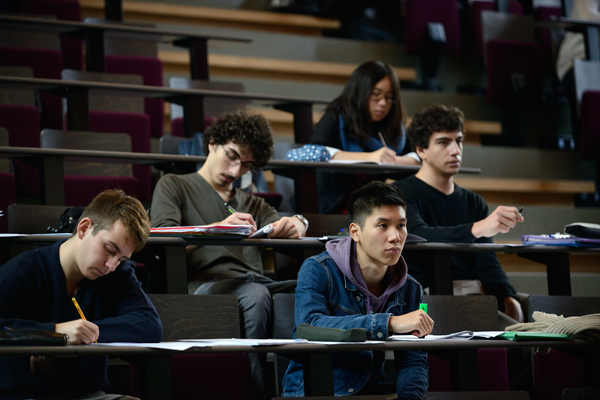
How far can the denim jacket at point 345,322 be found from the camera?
1.53m

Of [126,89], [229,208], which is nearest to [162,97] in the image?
[126,89]

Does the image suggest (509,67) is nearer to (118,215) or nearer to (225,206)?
(225,206)

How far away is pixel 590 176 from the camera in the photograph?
3703 millimetres

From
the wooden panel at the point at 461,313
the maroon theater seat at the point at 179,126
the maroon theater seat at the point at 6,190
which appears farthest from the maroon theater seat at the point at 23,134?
the wooden panel at the point at 461,313

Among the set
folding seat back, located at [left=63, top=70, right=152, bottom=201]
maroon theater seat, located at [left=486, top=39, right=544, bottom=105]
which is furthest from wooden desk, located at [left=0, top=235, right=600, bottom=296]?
maroon theater seat, located at [left=486, top=39, right=544, bottom=105]

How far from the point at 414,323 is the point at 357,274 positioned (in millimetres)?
264

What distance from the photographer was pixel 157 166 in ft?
7.84

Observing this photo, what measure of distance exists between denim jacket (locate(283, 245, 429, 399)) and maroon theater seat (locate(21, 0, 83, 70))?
2166 millimetres

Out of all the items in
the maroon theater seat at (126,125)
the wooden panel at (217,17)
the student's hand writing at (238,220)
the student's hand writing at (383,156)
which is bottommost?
the student's hand writing at (238,220)

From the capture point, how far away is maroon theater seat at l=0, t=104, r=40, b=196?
255 cm

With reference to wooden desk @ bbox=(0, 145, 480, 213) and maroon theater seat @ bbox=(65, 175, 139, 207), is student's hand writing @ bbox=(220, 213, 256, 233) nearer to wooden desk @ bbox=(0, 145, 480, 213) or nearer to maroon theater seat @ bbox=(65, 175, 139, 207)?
wooden desk @ bbox=(0, 145, 480, 213)

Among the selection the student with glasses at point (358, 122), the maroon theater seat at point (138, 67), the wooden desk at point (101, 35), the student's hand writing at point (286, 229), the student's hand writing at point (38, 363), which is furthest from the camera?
the maroon theater seat at point (138, 67)

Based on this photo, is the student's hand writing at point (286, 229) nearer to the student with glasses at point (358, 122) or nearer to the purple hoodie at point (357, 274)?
the purple hoodie at point (357, 274)

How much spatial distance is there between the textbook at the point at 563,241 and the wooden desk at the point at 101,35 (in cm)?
180
